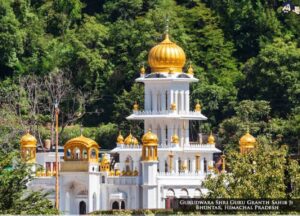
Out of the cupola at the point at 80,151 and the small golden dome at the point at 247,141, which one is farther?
the small golden dome at the point at 247,141

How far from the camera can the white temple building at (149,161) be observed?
121 meters

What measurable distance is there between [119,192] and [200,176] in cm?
339

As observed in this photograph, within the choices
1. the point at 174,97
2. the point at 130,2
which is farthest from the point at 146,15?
the point at 174,97

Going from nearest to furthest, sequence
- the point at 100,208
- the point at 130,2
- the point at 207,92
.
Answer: the point at 100,208, the point at 207,92, the point at 130,2

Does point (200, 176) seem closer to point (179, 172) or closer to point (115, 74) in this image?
point (179, 172)

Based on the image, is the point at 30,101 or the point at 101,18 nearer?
the point at 30,101

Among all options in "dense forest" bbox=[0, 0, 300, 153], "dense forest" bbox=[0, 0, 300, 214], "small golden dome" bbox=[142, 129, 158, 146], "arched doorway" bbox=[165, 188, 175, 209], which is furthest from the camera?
"dense forest" bbox=[0, 0, 300, 153]

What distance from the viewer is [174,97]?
4951 inches

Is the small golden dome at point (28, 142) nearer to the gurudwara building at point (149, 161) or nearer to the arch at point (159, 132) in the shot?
the gurudwara building at point (149, 161)

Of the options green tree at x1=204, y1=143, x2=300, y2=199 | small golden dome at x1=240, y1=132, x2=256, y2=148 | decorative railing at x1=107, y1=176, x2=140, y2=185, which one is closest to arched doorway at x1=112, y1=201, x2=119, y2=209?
decorative railing at x1=107, y1=176, x2=140, y2=185

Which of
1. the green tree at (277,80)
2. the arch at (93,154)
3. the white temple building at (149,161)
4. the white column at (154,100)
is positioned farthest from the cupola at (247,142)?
the green tree at (277,80)

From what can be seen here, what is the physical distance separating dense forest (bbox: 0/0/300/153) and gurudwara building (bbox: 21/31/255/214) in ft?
32.5

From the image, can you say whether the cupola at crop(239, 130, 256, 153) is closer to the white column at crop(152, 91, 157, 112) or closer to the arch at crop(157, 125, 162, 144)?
the arch at crop(157, 125, 162, 144)

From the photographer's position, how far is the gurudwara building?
396ft
